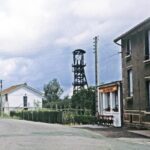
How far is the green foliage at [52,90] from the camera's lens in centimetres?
11056

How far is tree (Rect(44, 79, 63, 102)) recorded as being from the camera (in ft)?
363

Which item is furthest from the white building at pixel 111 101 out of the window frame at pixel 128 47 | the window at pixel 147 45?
the window at pixel 147 45

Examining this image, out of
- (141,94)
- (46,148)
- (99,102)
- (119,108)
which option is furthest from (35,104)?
(46,148)

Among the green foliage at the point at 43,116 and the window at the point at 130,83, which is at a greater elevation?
the window at the point at 130,83

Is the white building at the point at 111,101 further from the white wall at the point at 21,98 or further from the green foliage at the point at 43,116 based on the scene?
the white wall at the point at 21,98

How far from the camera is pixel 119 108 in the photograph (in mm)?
38344

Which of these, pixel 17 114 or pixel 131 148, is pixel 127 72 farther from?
pixel 17 114

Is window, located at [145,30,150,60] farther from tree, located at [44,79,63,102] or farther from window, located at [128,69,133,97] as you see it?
tree, located at [44,79,63,102]

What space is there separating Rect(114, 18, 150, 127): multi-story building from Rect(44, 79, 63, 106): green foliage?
74.0 m

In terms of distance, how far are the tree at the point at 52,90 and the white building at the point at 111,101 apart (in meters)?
65.9

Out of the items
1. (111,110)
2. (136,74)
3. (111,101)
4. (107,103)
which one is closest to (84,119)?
(107,103)

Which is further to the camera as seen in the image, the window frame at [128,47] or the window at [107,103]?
the window at [107,103]

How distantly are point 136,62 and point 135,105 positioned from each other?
2914 millimetres

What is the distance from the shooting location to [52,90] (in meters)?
112
